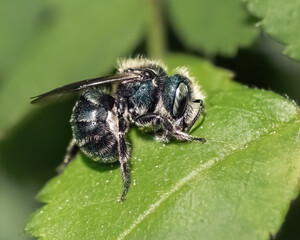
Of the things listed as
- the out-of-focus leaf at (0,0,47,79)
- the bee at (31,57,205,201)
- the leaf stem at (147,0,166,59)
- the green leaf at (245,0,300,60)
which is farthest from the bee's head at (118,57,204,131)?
the out-of-focus leaf at (0,0,47,79)

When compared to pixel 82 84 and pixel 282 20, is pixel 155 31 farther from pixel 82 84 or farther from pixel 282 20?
pixel 82 84

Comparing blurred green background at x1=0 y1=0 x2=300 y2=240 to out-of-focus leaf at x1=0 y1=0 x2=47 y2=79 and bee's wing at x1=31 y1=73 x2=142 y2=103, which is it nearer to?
out-of-focus leaf at x1=0 y1=0 x2=47 y2=79

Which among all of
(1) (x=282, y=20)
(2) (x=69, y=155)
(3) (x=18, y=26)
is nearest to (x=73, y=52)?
(3) (x=18, y=26)

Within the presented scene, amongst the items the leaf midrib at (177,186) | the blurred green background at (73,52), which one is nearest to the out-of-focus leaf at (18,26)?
the blurred green background at (73,52)

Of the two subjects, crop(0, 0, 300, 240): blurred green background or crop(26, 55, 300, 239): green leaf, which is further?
crop(0, 0, 300, 240): blurred green background

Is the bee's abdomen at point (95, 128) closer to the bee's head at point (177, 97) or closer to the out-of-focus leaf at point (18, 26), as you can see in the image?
the bee's head at point (177, 97)

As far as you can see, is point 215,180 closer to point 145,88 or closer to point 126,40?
point 145,88
